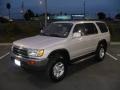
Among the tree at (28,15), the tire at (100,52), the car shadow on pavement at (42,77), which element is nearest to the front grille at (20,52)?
the car shadow on pavement at (42,77)

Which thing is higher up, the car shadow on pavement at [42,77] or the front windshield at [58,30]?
the front windshield at [58,30]

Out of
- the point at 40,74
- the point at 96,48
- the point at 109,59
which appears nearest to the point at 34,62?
the point at 40,74

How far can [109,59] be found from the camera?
9.95 meters

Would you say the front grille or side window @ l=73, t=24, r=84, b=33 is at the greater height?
side window @ l=73, t=24, r=84, b=33

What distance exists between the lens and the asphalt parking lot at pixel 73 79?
6.15 m

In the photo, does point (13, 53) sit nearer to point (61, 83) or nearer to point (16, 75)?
point (16, 75)

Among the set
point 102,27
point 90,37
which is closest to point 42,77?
point 90,37

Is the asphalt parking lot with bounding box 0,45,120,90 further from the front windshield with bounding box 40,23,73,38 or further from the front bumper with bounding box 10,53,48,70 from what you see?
Answer: the front windshield with bounding box 40,23,73,38

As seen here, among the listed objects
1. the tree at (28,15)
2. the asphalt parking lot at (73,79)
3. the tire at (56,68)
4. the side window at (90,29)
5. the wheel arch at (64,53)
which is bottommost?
the asphalt parking lot at (73,79)

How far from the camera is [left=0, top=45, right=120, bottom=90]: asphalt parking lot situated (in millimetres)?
6152

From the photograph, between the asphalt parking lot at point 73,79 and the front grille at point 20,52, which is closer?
the asphalt parking lot at point 73,79

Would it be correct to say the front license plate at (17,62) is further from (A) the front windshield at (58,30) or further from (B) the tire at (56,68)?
(A) the front windshield at (58,30)

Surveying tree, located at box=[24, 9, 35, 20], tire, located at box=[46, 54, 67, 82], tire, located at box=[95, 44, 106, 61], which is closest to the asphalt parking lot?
tire, located at box=[46, 54, 67, 82]

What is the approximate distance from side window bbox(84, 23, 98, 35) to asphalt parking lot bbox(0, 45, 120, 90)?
4.56 ft
